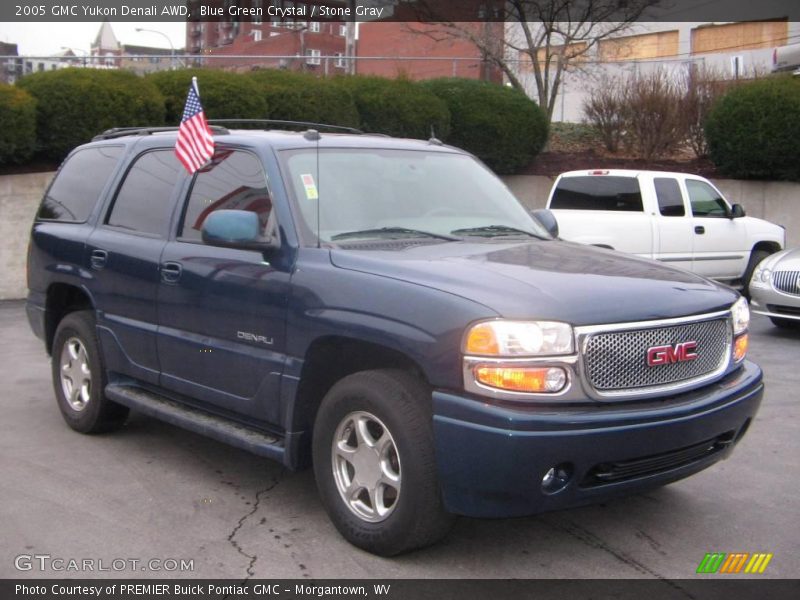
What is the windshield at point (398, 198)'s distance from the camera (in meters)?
4.80

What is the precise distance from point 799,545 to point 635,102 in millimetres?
15289

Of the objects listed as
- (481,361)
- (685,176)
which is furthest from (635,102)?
(481,361)

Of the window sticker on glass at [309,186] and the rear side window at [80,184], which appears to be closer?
the window sticker on glass at [309,186]

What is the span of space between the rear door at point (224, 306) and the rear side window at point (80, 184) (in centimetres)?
121

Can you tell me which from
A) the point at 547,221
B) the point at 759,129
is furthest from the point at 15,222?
the point at 759,129

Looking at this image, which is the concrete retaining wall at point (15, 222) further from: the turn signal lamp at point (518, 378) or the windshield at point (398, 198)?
the turn signal lamp at point (518, 378)

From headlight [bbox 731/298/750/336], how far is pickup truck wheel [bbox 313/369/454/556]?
1606 mm

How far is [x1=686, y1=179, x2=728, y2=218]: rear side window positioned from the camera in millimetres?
12789

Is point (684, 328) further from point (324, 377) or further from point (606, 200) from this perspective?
point (606, 200)

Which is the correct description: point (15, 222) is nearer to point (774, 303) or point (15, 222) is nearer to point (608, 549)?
point (774, 303)

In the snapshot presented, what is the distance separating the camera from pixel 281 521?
15.3ft

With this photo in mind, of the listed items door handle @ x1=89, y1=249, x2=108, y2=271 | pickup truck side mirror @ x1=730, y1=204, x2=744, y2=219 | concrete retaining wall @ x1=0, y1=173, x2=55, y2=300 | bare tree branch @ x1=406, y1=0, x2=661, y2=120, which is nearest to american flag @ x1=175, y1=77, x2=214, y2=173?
door handle @ x1=89, y1=249, x2=108, y2=271

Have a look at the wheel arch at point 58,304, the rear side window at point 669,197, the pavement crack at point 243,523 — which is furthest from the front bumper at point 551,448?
the rear side window at point 669,197

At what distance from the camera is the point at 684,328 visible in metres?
4.11
